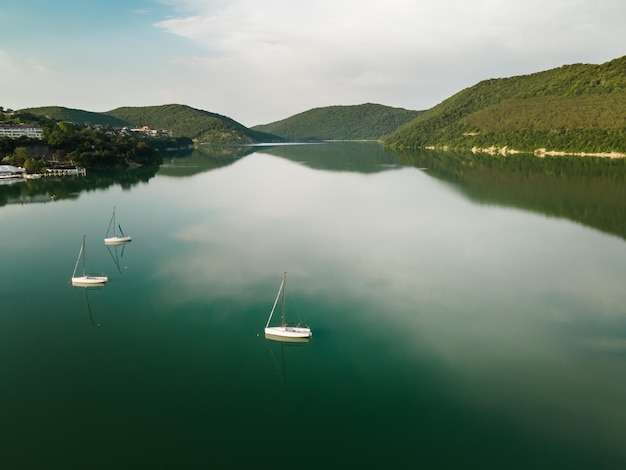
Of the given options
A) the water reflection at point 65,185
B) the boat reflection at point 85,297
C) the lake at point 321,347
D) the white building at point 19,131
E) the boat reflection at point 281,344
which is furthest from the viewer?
the white building at point 19,131

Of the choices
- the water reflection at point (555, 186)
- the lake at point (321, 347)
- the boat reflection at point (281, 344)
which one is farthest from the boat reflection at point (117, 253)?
the water reflection at point (555, 186)

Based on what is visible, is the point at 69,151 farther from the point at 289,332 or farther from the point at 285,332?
the point at 289,332

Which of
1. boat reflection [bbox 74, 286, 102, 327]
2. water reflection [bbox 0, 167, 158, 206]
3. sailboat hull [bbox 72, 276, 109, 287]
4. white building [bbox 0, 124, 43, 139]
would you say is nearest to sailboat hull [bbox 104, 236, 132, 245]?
sailboat hull [bbox 72, 276, 109, 287]

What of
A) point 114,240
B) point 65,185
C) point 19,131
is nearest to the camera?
point 114,240

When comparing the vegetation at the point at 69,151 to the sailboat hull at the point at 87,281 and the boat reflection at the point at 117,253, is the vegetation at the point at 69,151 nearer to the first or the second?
the boat reflection at the point at 117,253

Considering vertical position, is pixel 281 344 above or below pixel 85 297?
below

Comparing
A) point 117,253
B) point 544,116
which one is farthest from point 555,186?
point 544,116

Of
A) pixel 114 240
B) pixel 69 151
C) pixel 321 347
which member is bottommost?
pixel 321 347
